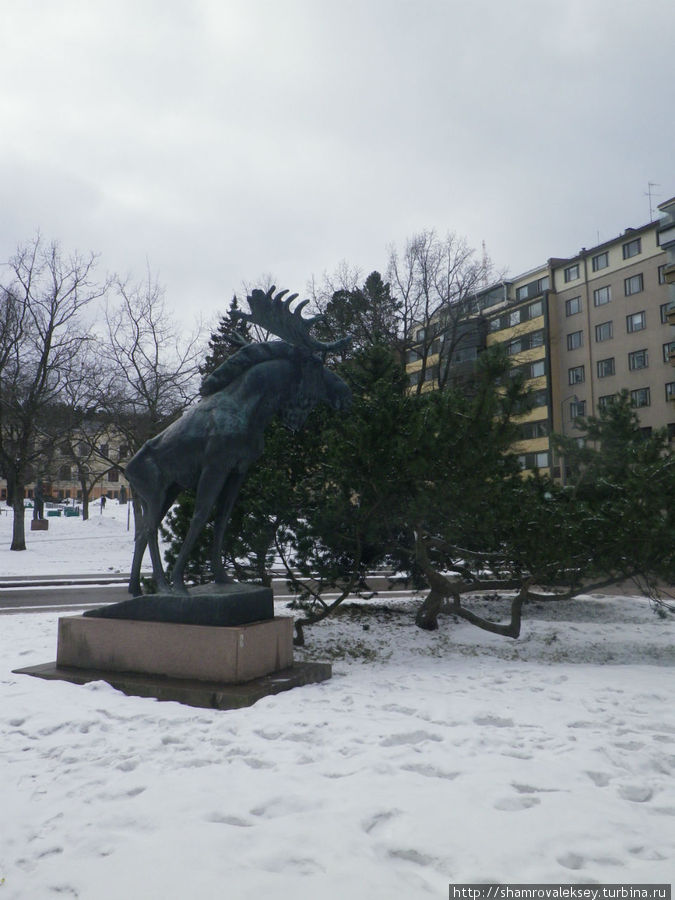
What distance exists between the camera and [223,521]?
648 cm

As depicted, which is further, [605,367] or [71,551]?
[605,367]

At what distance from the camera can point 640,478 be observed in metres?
6.97

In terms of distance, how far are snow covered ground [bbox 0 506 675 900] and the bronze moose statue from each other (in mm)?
1732

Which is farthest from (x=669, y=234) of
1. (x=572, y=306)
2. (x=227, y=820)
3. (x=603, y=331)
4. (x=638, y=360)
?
(x=227, y=820)

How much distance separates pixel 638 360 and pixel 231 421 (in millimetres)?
44519

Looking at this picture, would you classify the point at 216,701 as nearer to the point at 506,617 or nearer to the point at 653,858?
the point at 653,858

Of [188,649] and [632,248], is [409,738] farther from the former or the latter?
[632,248]

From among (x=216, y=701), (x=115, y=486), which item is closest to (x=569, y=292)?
(x=216, y=701)

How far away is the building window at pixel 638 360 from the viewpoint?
44.1m

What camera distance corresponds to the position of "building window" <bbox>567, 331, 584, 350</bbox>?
49.1 m

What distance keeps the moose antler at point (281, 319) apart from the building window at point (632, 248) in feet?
148

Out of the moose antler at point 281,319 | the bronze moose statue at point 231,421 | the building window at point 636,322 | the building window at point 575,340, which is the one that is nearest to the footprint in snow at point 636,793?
the bronze moose statue at point 231,421

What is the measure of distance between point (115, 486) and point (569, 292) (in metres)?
75.3

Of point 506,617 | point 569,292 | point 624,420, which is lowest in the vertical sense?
point 506,617
